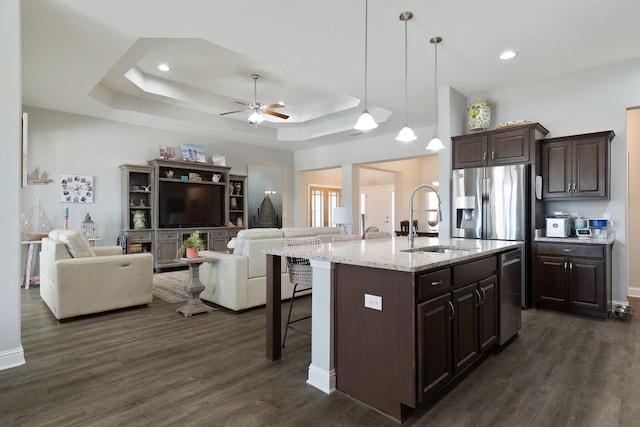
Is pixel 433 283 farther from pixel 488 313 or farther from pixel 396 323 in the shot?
pixel 488 313

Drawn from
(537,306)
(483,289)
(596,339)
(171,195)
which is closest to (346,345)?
(483,289)

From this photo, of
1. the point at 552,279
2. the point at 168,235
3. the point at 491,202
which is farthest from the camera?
the point at 168,235

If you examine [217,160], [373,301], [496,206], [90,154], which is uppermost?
[217,160]

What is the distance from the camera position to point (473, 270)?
2486mm

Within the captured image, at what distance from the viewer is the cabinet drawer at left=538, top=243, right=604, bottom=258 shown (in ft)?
12.4

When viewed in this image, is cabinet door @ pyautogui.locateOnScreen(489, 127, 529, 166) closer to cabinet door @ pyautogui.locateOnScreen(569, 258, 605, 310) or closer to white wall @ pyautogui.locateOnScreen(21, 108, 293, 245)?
cabinet door @ pyautogui.locateOnScreen(569, 258, 605, 310)

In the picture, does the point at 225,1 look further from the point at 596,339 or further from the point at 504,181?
the point at 596,339

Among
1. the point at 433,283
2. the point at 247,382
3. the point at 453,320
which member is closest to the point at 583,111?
the point at 453,320

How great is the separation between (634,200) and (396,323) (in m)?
4.98

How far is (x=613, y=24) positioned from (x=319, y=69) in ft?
9.66

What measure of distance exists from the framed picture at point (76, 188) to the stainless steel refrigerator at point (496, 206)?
20.3 ft

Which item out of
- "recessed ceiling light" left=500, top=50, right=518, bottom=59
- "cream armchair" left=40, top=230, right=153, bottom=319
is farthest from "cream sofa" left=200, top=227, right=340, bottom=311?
"recessed ceiling light" left=500, top=50, right=518, bottom=59

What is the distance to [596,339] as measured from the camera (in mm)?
3230

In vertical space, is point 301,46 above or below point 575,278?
above
